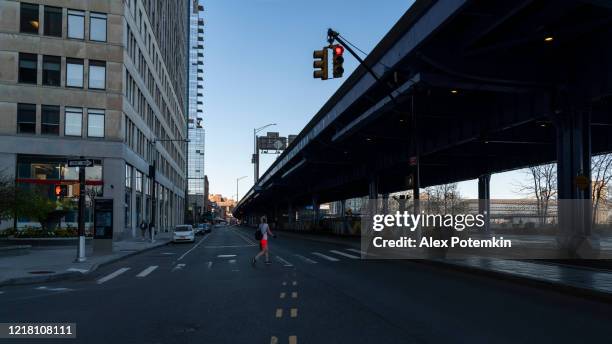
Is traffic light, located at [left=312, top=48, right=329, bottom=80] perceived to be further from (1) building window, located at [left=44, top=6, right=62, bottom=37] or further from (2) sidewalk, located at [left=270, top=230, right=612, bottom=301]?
(1) building window, located at [left=44, top=6, right=62, bottom=37]

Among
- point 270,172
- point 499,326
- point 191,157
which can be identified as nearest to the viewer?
point 499,326

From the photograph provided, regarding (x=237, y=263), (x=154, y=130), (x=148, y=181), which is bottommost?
(x=237, y=263)

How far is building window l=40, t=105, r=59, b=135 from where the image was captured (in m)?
40.7

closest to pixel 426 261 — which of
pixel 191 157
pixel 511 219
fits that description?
pixel 511 219

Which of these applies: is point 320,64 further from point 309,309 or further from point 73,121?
point 73,121

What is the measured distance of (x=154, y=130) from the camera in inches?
2549

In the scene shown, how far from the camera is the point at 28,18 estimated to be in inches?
1597

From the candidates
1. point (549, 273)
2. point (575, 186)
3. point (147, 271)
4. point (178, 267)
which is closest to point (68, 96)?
point (178, 267)

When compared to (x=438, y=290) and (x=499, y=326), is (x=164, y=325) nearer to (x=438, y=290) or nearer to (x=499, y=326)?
(x=499, y=326)

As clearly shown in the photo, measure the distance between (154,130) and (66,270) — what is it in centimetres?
4827

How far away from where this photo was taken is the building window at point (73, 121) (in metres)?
41.3

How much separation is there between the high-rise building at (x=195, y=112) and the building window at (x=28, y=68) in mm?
123721

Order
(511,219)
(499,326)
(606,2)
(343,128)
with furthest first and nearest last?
(511,219) < (343,128) < (606,2) < (499,326)

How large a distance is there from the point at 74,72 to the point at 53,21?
389 centimetres
